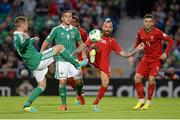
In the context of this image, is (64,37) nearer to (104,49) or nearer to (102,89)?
(104,49)

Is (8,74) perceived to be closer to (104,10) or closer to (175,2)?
(104,10)

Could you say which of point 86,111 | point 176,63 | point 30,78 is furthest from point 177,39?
point 86,111

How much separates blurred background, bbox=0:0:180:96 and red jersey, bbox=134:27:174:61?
7.39 m

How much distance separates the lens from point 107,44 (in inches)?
672

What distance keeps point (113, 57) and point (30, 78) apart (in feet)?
15.5

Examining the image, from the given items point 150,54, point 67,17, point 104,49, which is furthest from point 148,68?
point 67,17

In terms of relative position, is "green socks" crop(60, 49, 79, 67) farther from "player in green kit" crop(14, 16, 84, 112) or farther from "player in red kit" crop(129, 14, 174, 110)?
"player in red kit" crop(129, 14, 174, 110)

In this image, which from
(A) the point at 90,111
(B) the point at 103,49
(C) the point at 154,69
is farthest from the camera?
(C) the point at 154,69

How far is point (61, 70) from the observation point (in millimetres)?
16828

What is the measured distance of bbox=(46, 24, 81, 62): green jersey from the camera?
17047 mm

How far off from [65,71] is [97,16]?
433 inches

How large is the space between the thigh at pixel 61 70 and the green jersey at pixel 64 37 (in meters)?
0.10

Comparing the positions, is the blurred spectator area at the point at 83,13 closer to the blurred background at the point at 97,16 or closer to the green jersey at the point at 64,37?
the blurred background at the point at 97,16

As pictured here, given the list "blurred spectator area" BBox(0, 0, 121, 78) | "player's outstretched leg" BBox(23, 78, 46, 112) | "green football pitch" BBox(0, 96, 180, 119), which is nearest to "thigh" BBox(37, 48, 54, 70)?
"player's outstretched leg" BBox(23, 78, 46, 112)
